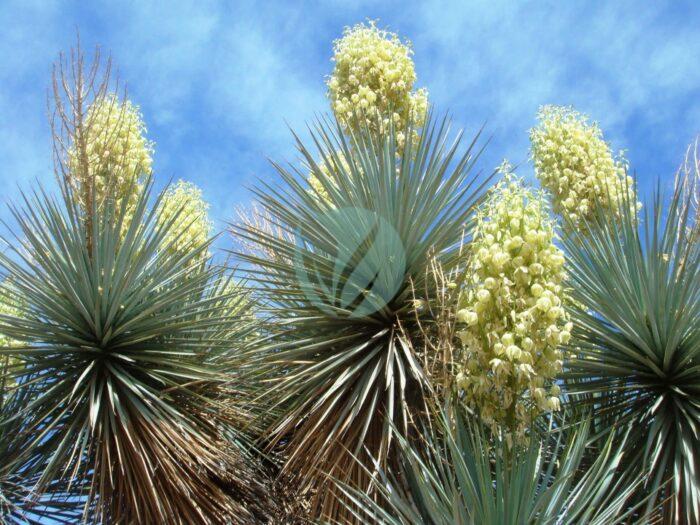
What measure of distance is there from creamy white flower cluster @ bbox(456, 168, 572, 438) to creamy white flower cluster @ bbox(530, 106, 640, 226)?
312 centimetres

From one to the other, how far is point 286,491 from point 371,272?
1259 millimetres

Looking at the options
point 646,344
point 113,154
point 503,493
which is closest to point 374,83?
point 113,154

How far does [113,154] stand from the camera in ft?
18.6

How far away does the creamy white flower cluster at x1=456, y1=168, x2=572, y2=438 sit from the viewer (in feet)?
9.27

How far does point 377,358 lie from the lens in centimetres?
376

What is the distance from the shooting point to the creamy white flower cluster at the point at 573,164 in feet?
20.0

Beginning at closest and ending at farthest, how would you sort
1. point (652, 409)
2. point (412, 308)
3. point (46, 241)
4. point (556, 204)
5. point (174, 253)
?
point (652, 409)
point (412, 308)
point (46, 241)
point (174, 253)
point (556, 204)

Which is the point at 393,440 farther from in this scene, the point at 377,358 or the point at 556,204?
the point at 556,204

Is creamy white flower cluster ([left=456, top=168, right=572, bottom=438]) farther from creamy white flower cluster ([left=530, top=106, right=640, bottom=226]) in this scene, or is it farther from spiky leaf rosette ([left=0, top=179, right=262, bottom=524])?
creamy white flower cluster ([left=530, top=106, right=640, bottom=226])

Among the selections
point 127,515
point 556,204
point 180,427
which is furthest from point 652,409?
point 556,204

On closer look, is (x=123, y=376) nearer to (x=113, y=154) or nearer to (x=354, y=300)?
(x=354, y=300)
